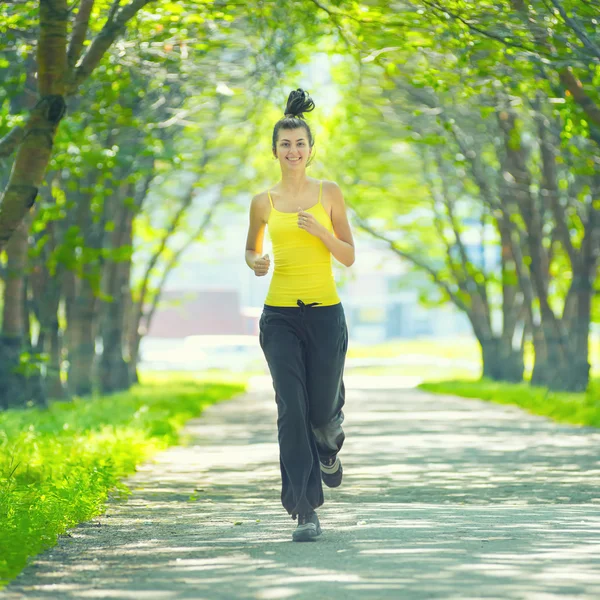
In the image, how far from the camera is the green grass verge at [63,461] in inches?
281

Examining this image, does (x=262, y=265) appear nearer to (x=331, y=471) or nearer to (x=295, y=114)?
(x=295, y=114)

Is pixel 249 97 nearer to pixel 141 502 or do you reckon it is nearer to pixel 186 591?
pixel 141 502

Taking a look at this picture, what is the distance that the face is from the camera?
7477mm

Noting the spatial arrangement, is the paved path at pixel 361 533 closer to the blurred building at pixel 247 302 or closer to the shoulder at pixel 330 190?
the shoulder at pixel 330 190

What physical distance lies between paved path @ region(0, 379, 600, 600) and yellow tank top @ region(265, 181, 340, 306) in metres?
1.25

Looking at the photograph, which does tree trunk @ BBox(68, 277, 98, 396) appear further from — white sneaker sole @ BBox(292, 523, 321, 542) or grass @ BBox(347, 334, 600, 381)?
grass @ BBox(347, 334, 600, 381)

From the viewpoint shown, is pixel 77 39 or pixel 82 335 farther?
pixel 82 335

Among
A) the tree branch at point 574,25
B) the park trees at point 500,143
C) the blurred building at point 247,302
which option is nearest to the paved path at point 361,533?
the tree branch at point 574,25

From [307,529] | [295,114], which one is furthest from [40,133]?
[307,529]

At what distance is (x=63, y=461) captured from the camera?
1084 cm

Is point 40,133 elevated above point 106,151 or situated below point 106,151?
below

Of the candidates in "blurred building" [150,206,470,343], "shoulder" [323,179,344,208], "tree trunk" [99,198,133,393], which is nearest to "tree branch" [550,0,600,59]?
"shoulder" [323,179,344,208]

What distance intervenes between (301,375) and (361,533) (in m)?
0.88

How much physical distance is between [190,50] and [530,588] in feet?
35.1
